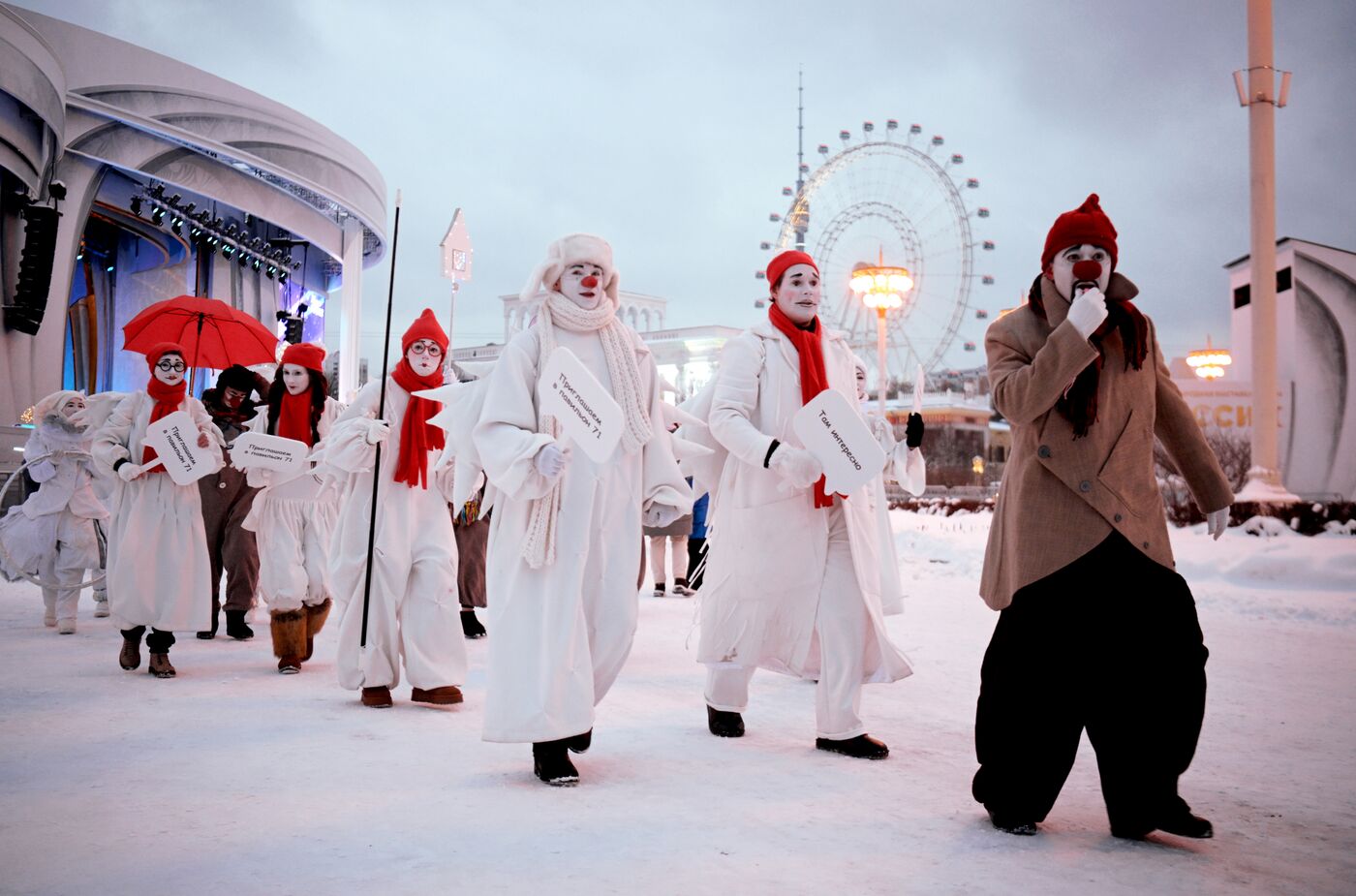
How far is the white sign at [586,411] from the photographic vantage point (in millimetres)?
3414

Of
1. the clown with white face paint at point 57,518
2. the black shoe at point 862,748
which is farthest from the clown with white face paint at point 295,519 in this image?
the black shoe at point 862,748

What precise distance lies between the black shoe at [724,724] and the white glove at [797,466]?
1.08 m

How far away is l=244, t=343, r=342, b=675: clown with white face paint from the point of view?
6.07 meters

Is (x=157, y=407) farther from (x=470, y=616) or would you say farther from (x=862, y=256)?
(x=862, y=256)

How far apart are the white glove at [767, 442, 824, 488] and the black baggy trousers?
1084mm

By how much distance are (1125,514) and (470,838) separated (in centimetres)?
201

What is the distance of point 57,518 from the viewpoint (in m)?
7.89

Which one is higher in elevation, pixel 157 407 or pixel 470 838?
pixel 157 407

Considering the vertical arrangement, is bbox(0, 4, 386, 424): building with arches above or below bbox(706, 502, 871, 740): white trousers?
above

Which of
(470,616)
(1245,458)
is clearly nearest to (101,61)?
(470,616)

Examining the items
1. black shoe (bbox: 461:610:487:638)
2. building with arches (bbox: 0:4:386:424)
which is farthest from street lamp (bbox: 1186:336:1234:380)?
black shoe (bbox: 461:610:487:638)

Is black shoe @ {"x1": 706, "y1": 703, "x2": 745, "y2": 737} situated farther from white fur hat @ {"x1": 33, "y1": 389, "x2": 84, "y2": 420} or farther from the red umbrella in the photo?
white fur hat @ {"x1": 33, "y1": 389, "x2": 84, "y2": 420}

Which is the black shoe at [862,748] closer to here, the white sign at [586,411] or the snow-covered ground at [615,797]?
the snow-covered ground at [615,797]

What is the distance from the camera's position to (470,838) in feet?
9.21
